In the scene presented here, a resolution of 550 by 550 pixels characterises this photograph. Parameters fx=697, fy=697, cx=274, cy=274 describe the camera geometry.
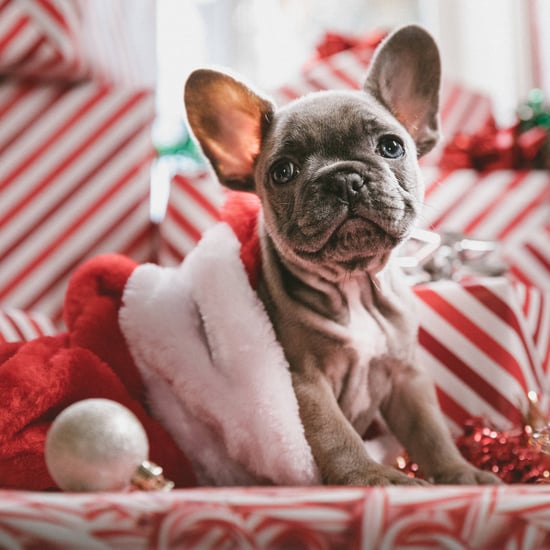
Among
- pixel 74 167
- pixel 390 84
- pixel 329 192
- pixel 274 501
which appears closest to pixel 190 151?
pixel 74 167

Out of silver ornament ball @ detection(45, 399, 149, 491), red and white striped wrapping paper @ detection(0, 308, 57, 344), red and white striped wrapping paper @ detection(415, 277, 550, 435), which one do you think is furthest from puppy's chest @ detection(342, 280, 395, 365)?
red and white striped wrapping paper @ detection(0, 308, 57, 344)

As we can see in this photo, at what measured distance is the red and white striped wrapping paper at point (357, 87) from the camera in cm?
185

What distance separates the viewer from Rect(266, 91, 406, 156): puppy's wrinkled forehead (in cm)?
86

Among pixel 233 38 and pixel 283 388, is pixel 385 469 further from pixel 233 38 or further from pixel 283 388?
pixel 233 38

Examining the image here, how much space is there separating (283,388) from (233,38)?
2.03 m

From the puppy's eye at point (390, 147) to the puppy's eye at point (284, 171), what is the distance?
0.11m

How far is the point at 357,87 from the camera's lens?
70.7 inches

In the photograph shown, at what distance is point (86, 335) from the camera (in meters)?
0.95

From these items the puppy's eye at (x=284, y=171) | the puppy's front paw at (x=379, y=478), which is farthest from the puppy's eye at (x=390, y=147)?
the puppy's front paw at (x=379, y=478)

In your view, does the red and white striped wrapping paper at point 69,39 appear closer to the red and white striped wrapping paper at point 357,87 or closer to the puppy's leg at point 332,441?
the red and white striped wrapping paper at point 357,87

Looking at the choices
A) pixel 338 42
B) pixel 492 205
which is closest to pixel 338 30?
pixel 338 42

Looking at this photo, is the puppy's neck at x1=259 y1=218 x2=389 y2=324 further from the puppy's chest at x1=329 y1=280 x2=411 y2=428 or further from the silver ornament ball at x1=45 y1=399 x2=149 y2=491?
the silver ornament ball at x1=45 y1=399 x2=149 y2=491

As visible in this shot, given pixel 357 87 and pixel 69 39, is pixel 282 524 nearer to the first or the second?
pixel 69 39

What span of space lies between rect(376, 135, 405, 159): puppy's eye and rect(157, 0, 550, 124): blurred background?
152 cm
